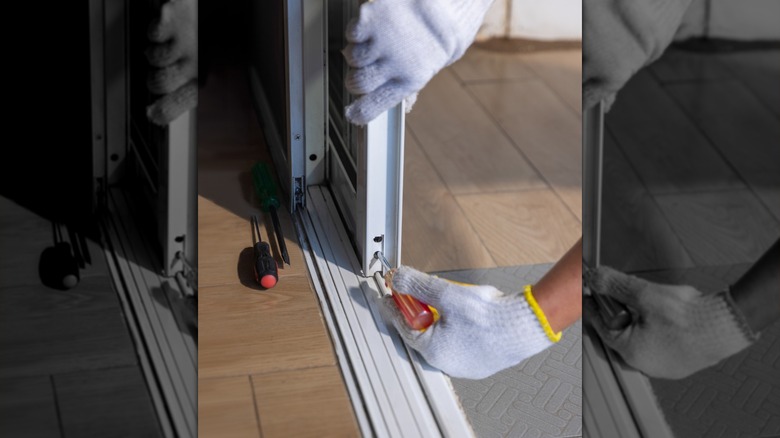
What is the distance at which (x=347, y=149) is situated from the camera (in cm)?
189

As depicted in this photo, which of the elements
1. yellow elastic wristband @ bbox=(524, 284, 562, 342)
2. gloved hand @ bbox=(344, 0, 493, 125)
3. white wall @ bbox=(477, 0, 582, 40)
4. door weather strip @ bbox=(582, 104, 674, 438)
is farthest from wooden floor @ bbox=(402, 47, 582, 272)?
door weather strip @ bbox=(582, 104, 674, 438)

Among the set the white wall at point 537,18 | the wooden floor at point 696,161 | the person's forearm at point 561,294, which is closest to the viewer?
the wooden floor at point 696,161

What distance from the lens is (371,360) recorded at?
154 centimetres

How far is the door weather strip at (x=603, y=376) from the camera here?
0.34 m

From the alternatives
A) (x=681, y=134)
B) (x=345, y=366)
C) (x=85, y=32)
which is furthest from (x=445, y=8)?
(x=681, y=134)

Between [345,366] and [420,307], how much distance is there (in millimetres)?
173

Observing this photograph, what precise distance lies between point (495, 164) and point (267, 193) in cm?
63

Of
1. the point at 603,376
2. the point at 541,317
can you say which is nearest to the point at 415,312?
the point at 541,317

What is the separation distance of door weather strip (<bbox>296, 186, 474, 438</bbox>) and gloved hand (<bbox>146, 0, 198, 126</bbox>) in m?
1.01

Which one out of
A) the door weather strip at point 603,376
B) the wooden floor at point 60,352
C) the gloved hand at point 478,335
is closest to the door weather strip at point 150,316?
the wooden floor at point 60,352

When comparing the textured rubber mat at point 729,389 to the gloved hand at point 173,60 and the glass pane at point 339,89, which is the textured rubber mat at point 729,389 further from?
the glass pane at point 339,89

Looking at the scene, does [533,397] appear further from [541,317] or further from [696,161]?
[696,161]

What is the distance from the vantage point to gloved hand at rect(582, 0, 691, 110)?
0.96 ft

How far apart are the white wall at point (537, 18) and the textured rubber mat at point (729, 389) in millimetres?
2959
